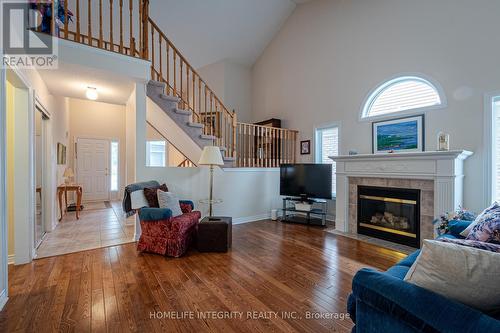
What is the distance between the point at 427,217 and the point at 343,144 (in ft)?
6.70

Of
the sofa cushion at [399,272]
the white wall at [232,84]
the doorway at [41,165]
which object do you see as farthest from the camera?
the white wall at [232,84]

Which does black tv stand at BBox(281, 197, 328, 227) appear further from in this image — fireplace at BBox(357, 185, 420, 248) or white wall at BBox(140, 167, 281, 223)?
fireplace at BBox(357, 185, 420, 248)

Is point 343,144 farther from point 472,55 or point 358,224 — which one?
point 472,55

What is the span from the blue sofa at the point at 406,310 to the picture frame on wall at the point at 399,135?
3601mm

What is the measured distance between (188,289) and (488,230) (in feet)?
8.36

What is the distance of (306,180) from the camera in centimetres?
510

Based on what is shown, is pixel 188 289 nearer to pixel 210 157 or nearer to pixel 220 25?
pixel 210 157

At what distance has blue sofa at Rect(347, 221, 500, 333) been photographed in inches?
37.7

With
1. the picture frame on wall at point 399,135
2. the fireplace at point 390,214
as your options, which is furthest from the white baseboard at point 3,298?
the picture frame on wall at point 399,135

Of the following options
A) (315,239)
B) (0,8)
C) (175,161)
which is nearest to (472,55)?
(315,239)

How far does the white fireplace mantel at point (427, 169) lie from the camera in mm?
3299

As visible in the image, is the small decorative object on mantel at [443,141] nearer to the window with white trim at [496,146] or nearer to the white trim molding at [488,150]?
the white trim molding at [488,150]

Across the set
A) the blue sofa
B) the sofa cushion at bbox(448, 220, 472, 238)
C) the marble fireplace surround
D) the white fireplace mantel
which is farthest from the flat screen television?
the blue sofa

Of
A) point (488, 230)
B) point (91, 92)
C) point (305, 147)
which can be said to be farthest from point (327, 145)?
point (91, 92)
